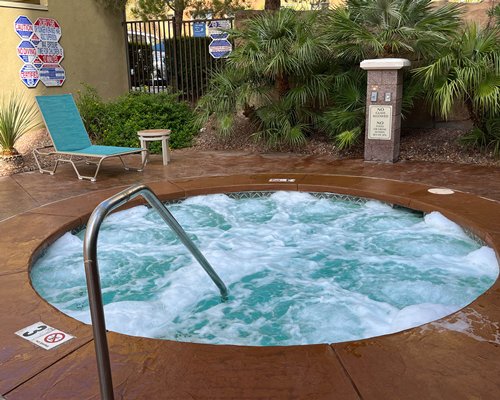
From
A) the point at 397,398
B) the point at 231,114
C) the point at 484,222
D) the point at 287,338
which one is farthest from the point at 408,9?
the point at 397,398

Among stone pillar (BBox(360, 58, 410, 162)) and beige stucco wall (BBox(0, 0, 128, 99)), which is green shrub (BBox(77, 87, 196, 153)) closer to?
beige stucco wall (BBox(0, 0, 128, 99))

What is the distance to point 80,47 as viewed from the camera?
10.3m

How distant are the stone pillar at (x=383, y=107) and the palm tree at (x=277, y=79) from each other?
1037mm

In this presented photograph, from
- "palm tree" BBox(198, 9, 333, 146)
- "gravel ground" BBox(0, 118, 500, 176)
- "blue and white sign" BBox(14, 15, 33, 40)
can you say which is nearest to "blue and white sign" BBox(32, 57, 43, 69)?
"blue and white sign" BBox(14, 15, 33, 40)

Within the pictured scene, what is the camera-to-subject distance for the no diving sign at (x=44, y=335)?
249 centimetres

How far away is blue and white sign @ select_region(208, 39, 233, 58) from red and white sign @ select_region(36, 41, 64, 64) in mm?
3157

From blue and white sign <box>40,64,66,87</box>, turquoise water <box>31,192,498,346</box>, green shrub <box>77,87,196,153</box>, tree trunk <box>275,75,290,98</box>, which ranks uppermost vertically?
blue and white sign <box>40,64,66,87</box>

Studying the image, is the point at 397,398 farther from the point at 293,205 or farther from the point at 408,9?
the point at 408,9

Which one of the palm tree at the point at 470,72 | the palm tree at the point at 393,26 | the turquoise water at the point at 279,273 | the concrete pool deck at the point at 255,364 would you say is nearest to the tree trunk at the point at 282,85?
the palm tree at the point at 393,26

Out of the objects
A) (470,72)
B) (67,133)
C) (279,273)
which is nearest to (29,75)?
(67,133)

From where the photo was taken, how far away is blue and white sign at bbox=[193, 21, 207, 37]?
1098cm

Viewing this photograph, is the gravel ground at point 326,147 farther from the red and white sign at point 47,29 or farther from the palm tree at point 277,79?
the red and white sign at point 47,29

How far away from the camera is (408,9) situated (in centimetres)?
712

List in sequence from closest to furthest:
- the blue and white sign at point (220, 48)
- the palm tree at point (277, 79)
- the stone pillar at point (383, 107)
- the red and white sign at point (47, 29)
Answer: the stone pillar at point (383, 107)
the palm tree at point (277, 79)
the red and white sign at point (47, 29)
the blue and white sign at point (220, 48)
